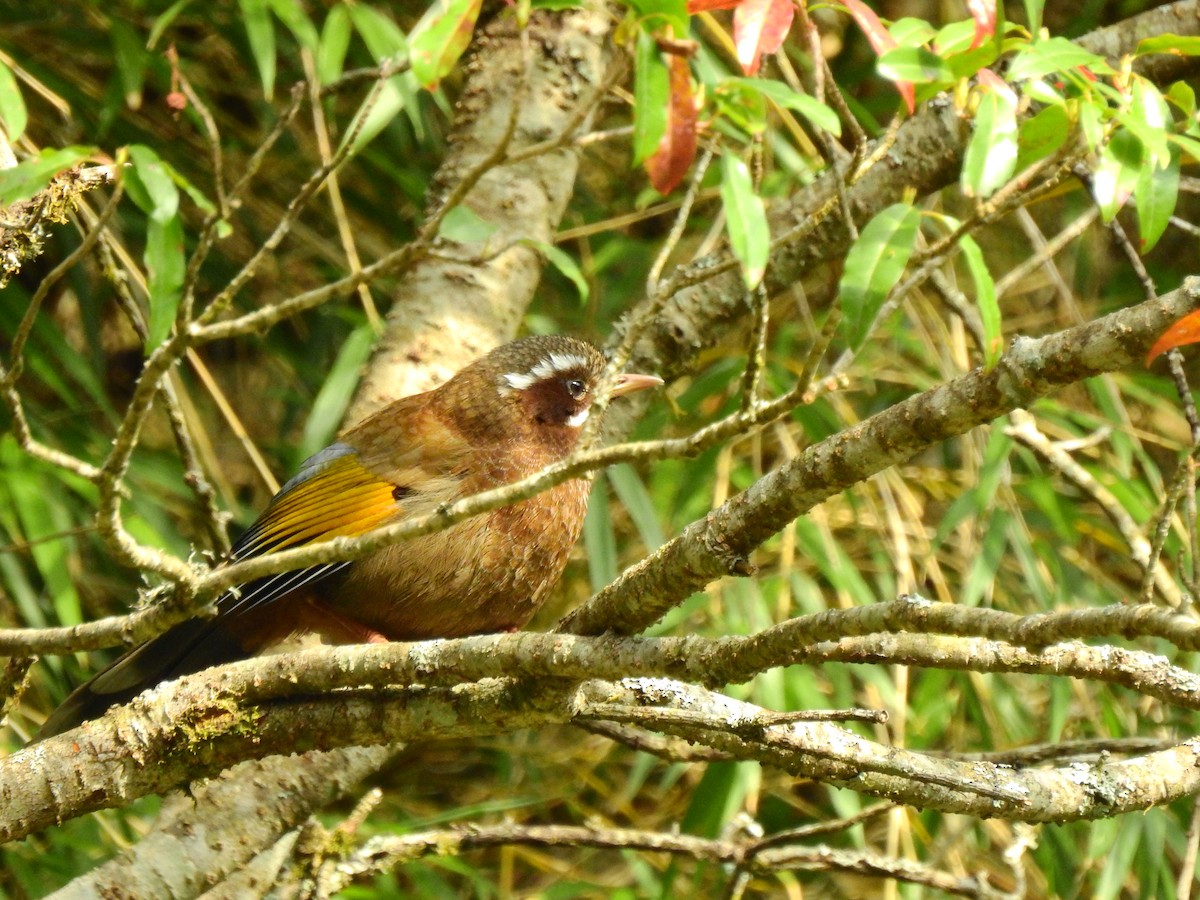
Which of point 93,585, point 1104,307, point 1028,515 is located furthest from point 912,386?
point 93,585

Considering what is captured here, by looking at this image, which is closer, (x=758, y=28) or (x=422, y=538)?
(x=758, y=28)

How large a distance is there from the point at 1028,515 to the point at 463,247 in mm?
2591

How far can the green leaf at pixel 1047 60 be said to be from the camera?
2.41 metres

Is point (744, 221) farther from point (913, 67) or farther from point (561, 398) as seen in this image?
point (561, 398)

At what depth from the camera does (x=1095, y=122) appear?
2.40 m

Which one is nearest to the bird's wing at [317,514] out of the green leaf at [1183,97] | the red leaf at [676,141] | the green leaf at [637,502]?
the green leaf at [637,502]

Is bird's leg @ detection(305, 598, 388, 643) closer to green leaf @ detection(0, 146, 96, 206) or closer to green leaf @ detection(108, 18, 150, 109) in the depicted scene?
green leaf @ detection(0, 146, 96, 206)

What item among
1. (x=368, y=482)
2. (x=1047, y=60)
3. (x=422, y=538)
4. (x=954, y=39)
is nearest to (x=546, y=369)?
(x=368, y=482)

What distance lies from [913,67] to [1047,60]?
0.24 meters

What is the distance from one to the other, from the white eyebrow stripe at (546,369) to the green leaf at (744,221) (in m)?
1.62

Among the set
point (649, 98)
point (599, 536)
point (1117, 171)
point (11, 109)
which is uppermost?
point (11, 109)

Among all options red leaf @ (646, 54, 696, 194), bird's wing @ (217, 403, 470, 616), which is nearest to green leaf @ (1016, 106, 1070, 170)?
red leaf @ (646, 54, 696, 194)

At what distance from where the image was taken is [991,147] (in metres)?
2.41

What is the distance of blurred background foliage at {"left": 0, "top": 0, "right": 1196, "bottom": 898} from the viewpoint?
15.0 feet
